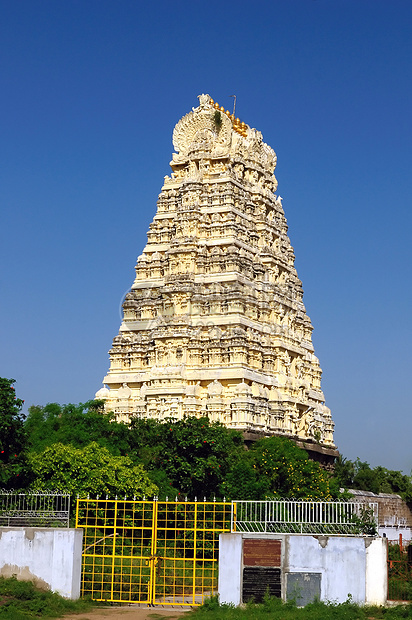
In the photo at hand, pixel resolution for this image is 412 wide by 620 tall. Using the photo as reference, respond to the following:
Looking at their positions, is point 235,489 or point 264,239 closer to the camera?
point 235,489

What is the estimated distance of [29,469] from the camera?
35.3 meters

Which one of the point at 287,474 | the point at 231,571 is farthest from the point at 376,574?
the point at 287,474

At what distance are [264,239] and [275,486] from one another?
69.0 feet

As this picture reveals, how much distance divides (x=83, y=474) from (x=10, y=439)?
A: 3565 mm

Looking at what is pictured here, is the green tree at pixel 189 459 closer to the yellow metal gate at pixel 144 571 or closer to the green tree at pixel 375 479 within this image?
the yellow metal gate at pixel 144 571

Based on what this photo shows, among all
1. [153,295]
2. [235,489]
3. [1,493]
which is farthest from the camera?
[153,295]

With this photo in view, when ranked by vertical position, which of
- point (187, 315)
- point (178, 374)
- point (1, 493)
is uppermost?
point (187, 315)

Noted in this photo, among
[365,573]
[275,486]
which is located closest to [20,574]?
[365,573]

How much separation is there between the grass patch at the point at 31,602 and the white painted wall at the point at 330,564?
158 inches

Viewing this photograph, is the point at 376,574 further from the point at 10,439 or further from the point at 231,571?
the point at 10,439

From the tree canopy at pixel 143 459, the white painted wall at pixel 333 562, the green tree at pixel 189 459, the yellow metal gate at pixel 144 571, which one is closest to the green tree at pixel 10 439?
the tree canopy at pixel 143 459

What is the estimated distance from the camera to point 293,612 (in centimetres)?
2578

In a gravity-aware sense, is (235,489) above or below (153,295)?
below

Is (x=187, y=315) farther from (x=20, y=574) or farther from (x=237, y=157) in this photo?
(x=20, y=574)
